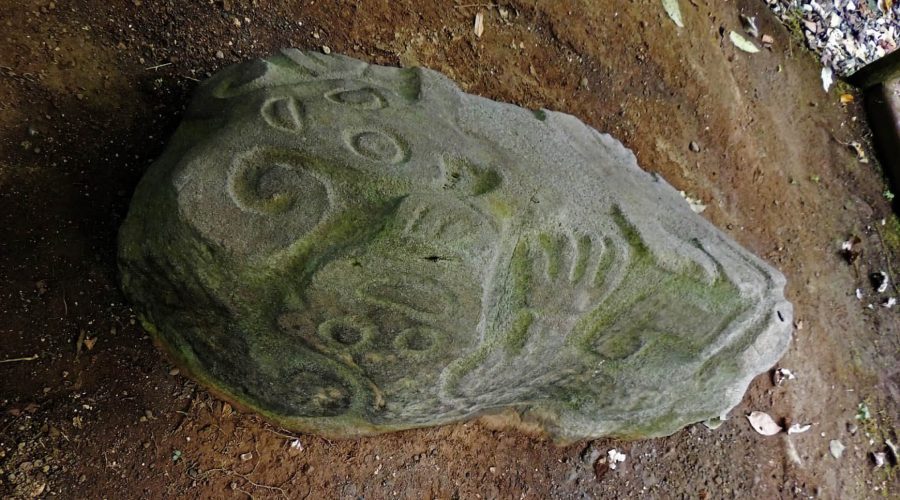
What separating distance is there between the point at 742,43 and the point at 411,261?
3095 millimetres

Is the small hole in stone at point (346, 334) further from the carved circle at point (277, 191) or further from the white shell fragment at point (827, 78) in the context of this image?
the white shell fragment at point (827, 78)

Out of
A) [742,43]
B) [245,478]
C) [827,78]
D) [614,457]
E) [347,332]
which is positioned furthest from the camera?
[827,78]

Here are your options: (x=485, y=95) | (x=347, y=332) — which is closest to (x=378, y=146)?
(x=347, y=332)

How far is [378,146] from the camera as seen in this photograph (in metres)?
1.63

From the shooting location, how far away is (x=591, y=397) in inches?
92.8

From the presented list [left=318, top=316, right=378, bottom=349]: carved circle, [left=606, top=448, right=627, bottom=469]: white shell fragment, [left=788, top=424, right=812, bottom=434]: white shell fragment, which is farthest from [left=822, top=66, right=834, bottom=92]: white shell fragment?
[left=318, top=316, right=378, bottom=349]: carved circle

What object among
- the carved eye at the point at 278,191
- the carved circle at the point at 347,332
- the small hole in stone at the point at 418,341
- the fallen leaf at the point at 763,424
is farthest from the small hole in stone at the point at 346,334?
the fallen leaf at the point at 763,424

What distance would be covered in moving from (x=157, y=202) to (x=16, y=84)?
2.58ft

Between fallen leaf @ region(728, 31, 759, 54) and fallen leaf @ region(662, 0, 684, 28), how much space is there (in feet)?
1.48

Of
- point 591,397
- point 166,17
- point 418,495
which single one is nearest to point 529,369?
point 591,397

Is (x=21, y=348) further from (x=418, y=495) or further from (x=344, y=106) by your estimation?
(x=418, y=495)

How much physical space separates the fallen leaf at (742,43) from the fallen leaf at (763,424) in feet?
6.71

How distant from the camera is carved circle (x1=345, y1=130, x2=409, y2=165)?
1.61 metres

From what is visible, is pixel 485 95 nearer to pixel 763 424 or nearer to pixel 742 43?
pixel 742 43
